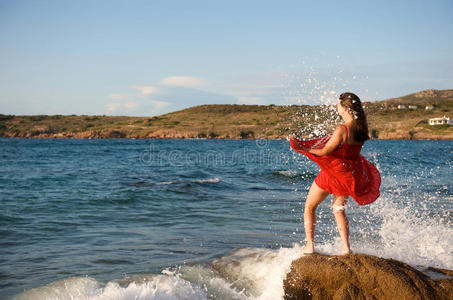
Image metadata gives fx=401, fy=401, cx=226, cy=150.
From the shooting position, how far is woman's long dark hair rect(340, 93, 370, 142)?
5.29 metres

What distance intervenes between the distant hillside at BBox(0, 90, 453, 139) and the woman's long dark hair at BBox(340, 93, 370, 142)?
52.3 metres

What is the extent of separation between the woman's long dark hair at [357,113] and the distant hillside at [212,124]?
171 feet

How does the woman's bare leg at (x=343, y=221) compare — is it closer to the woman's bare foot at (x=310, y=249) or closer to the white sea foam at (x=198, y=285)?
the woman's bare foot at (x=310, y=249)

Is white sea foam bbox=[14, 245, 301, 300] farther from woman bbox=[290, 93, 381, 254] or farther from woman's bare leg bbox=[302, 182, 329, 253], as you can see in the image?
woman bbox=[290, 93, 381, 254]

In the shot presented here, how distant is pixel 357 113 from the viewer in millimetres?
5289

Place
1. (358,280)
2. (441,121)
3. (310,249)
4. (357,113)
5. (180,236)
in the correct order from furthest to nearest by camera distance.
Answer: (441,121) < (180,236) < (310,249) < (357,113) < (358,280)

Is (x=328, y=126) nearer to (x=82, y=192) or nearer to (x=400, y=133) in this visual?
(x=82, y=192)

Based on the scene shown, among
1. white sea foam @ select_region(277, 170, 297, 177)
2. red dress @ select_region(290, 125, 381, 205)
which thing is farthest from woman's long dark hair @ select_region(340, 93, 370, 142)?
white sea foam @ select_region(277, 170, 297, 177)

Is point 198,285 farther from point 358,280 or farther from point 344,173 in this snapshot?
point 344,173

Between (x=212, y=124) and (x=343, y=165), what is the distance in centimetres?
9399

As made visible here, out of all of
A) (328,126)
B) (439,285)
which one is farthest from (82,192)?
(439,285)

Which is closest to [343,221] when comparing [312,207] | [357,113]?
[312,207]

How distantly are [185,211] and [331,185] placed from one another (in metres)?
6.64

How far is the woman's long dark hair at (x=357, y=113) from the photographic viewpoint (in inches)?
208
